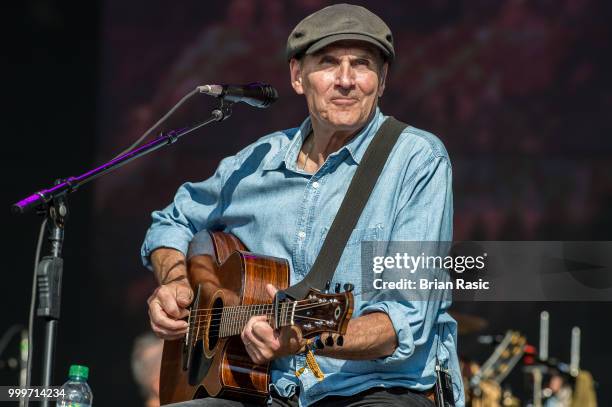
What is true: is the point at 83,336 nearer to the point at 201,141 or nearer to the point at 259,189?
the point at 201,141

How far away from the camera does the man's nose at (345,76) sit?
353 cm

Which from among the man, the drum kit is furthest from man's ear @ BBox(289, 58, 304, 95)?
the drum kit

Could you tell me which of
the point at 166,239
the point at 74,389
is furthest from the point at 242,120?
the point at 74,389

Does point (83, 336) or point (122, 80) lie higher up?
point (122, 80)

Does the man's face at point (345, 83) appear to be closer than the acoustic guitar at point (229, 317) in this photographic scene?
No

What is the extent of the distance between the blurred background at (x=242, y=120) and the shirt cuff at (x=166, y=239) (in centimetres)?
312

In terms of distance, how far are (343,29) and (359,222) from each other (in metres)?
0.69

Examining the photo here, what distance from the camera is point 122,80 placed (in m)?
7.34

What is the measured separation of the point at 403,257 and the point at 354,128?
609mm

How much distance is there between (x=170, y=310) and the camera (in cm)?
376

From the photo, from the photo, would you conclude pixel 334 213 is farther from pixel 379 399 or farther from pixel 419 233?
pixel 379 399

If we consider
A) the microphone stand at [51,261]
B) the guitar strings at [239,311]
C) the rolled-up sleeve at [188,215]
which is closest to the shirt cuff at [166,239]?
the rolled-up sleeve at [188,215]

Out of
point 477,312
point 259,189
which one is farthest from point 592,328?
point 259,189

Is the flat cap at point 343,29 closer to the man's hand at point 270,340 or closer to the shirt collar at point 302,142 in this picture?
the shirt collar at point 302,142
